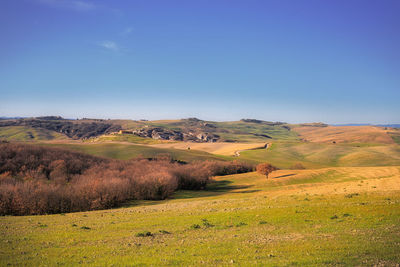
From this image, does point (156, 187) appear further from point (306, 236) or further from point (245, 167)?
point (245, 167)

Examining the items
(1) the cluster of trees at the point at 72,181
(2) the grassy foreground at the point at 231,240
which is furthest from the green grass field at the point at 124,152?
(2) the grassy foreground at the point at 231,240

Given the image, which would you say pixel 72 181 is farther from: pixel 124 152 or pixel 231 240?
pixel 124 152

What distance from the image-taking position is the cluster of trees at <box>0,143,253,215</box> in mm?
36438

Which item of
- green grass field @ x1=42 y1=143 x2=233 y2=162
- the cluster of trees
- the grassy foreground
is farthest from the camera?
green grass field @ x1=42 y1=143 x2=233 y2=162

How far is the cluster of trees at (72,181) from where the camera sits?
36438mm

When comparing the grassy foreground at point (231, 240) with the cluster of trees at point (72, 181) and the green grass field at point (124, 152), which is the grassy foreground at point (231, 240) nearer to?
the cluster of trees at point (72, 181)

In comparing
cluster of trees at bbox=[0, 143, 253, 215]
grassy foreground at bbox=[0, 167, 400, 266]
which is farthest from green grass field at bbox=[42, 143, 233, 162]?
grassy foreground at bbox=[0, 167, 400, 266]

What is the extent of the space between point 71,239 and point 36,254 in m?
3.20

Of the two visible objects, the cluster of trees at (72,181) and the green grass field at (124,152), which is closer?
the cluster of trees at (72,181)

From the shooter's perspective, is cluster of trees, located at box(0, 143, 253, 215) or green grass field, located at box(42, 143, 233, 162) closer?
cluster of trees, located at box(0, 143, 253, 215)

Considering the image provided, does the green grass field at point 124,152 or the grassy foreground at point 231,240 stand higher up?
the grassy foreground at point 231,240

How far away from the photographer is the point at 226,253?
43.8 ft

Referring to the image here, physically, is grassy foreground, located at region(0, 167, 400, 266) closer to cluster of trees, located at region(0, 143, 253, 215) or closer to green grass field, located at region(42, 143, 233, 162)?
cluster of trees, located at region(0, 143, 253, 215)

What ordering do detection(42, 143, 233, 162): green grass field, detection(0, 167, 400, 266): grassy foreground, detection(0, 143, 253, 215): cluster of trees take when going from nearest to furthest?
detection(0, 167, 400, 266): grassy foreground, detection(0, 143, 253, 215): cluster of trees, detection(42, 143, 233, 162): green grass field
